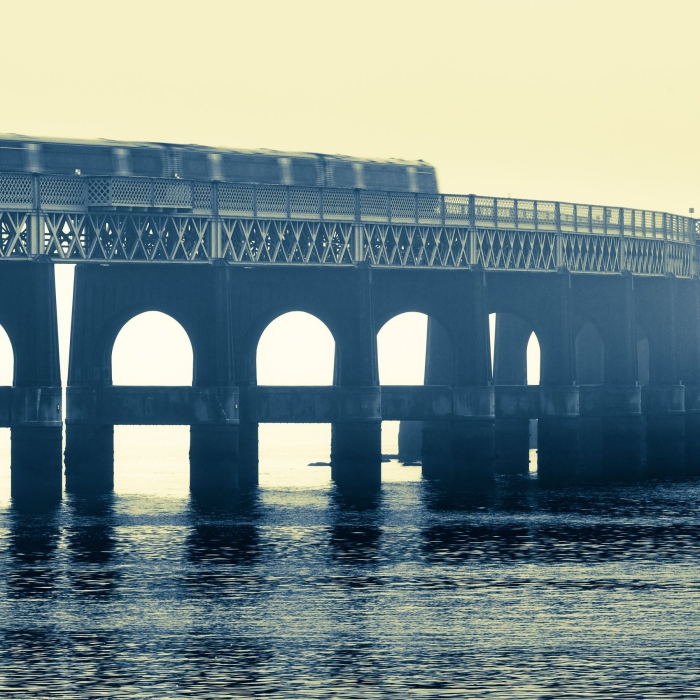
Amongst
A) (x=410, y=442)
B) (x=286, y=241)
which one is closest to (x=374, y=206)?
(x=286, y=241)

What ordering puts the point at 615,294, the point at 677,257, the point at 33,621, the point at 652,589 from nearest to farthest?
the point at 33,621
the point at 652,589
the point at 615,294
the point at 677,257

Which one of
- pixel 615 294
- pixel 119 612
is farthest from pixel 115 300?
pixel 119 612

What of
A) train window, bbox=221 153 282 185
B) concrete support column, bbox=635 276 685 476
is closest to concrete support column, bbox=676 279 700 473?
concrete support column, bbox=635 276 685 476

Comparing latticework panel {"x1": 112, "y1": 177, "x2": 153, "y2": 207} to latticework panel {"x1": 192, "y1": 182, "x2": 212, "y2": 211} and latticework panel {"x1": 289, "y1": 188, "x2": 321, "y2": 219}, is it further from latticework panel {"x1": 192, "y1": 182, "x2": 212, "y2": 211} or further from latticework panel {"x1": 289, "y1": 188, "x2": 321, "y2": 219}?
latticework panel {"x1": 289, "y1": 188, "x2": 321, "y2": 219}

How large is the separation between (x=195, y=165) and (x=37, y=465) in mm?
21075

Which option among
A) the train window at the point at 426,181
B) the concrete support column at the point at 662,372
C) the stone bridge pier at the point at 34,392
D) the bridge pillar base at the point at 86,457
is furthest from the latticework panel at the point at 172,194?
the concrete support column at the point at 662,372

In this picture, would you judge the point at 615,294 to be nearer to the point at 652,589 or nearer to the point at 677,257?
the point at 677,257

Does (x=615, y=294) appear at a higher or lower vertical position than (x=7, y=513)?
higher

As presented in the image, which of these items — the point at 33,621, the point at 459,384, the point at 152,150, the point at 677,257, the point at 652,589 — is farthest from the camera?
the point at 677,257

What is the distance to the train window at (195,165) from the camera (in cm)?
10131

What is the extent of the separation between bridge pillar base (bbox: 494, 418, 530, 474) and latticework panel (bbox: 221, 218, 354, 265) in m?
19.4

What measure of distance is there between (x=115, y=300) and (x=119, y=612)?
46.8 meters

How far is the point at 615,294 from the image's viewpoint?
12362 centimetres

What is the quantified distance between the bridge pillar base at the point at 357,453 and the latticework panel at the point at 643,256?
30379 mm
